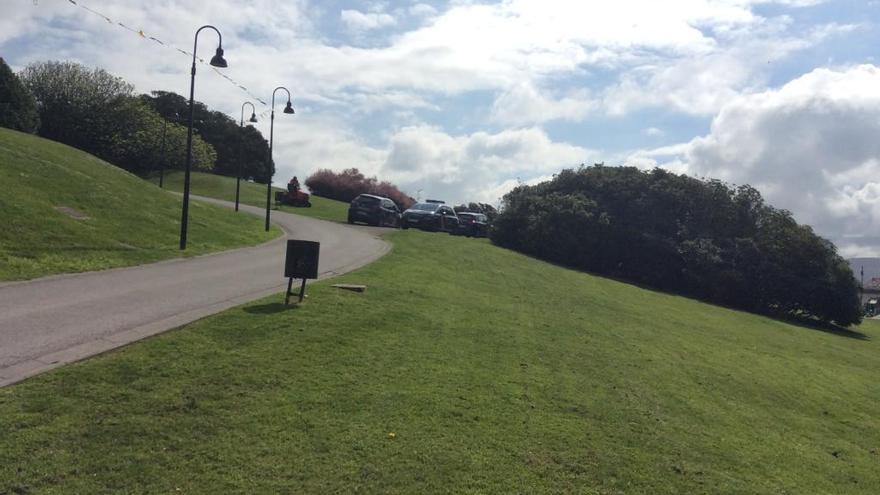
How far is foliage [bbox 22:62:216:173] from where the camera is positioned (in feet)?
232

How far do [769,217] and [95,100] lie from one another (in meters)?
69.2

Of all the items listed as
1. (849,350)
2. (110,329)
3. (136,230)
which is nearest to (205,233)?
(136,230)

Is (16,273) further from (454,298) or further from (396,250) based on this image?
(396,250)

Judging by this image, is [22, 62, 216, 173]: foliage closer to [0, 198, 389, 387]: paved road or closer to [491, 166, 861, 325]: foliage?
[491, 166, 861, 325]: foliage

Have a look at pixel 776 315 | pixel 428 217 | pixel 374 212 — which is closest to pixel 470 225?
pixel 428 217

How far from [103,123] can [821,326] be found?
68988 millimetres

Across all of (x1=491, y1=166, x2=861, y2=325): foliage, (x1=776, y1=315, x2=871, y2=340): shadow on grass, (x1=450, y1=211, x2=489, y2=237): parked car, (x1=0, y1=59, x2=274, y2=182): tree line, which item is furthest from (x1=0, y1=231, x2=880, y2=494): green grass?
(x1=0, y1=59, x2=274, y2=182): tree line

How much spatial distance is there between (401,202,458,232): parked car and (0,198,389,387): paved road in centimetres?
1877

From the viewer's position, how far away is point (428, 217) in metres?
38.9

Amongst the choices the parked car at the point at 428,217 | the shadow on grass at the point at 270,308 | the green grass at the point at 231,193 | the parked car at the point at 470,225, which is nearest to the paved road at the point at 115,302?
the shadow on grass at the point at 270,308

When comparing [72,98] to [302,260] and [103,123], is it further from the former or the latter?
[302,260]

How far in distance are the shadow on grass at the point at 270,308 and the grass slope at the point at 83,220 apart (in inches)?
219

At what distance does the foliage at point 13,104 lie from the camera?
47.9 metres

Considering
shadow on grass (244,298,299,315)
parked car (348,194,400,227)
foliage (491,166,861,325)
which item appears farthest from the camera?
parked car (348,194,400,227)
